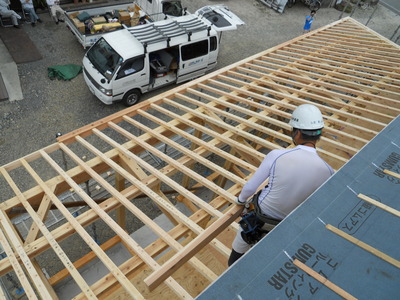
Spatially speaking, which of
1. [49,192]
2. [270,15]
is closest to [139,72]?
[49,192]

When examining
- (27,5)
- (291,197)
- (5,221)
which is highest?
(291,197)

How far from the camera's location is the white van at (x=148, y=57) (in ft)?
30.5

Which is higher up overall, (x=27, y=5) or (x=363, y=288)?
(x=363, y=288)

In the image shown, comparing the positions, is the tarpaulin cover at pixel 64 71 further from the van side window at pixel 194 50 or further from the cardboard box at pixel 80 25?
the van side window at pixel 194 50

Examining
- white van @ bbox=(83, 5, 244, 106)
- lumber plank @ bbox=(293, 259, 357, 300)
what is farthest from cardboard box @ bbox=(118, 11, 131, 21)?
lumber plank @ bbox=(293, 259, 357, 300)

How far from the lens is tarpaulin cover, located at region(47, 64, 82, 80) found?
10.8 m

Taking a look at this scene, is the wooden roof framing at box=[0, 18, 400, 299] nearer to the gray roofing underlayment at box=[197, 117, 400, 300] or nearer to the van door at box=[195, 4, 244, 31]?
the gray roofing underlayment at box=[197, 117, 400, 300]

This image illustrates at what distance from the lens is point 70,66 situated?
36.9 feet

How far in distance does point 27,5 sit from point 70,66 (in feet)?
13.2

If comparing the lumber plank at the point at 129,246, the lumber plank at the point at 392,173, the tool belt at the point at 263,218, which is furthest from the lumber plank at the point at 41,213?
→ the lumber plank at the point at 392,173

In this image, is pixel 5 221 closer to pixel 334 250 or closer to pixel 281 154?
pixel 281 154

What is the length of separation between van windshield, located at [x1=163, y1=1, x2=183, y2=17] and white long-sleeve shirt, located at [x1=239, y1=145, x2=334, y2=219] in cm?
1109

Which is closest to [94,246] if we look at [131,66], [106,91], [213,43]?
[106,91]

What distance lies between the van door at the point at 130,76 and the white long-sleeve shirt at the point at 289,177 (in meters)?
7.21
